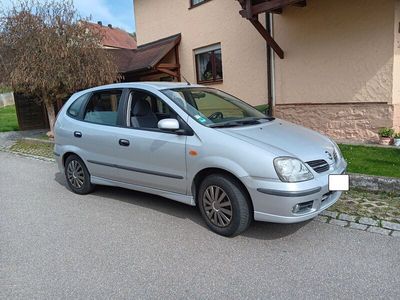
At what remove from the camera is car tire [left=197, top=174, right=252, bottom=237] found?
3.75 m

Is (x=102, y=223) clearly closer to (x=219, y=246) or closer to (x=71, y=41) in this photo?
(x=219, y=246)

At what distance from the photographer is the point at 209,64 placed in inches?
492

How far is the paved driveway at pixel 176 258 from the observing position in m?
3.00

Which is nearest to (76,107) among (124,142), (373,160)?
(124,142)

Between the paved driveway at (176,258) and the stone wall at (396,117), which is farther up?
the stone wall at (396,117)

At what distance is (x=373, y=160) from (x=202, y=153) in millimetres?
3864

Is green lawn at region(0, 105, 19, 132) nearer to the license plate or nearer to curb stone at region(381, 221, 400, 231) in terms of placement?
the license plate

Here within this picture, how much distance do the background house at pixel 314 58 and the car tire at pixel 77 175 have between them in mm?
5140

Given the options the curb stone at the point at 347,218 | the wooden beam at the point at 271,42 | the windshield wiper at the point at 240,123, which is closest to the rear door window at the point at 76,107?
the windshield wiper at the point at 240,123

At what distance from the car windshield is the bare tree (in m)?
7.51

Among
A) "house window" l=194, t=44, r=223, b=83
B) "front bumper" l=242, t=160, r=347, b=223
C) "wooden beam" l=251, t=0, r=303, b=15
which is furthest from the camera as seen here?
"house window" l=194, t=44, r=223, b=83

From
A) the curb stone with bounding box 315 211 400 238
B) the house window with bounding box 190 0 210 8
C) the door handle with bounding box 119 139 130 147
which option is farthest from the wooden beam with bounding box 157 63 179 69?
the curb stone with bounding box 315 211 400 238

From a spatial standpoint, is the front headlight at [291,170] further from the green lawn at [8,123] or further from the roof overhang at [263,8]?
the green lawn at [8,123]

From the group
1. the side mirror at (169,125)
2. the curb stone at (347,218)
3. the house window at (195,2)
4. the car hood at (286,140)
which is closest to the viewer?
the car hood at (286,140)
